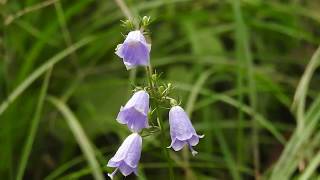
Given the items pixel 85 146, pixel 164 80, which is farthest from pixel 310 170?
pixel 164 80

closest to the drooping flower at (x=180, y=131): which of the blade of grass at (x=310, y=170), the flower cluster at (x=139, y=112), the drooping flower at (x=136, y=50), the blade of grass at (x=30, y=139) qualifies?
the flower cluster at (x=139, y=112)

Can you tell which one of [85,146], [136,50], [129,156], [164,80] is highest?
[164,80]

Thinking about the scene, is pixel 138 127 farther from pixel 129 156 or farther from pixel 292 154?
pixel 292 154

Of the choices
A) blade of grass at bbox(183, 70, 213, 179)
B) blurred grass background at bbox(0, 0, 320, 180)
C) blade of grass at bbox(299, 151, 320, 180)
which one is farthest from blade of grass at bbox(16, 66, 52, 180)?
blade of grass at bbox(299, 151, 320, 180)

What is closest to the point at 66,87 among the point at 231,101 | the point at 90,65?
the point at 90,65

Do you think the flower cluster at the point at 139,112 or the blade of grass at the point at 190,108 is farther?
the blade of grass at the point at 190,108

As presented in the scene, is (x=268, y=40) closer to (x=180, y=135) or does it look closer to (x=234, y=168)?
(x=234, y=168)

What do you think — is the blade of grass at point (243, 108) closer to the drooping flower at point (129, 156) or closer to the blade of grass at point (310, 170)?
the blade of grass at point (310, 170)
